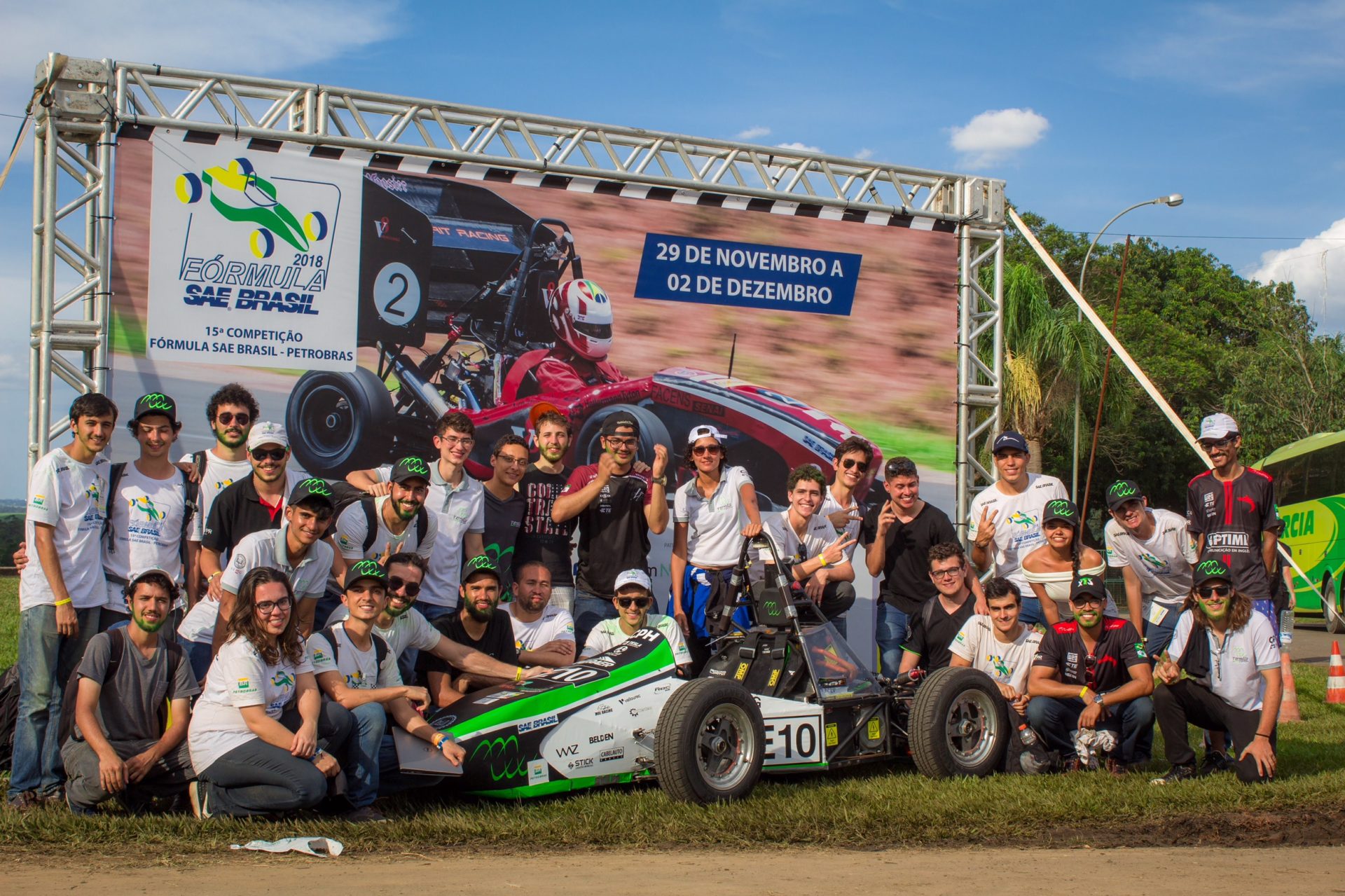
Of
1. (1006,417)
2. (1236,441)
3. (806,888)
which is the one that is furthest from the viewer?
(1006,417)

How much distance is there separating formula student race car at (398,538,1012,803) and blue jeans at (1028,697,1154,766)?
0.83ft

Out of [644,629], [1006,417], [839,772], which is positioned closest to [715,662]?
[644,629]

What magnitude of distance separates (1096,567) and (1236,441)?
111cm

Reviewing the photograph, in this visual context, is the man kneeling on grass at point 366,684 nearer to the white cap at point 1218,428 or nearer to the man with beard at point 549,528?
the man with beard at point 549,528

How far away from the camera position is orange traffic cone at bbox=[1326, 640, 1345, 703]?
1021 centimetres

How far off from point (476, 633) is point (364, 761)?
42.4 inches

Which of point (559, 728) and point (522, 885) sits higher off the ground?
point (559, 728)

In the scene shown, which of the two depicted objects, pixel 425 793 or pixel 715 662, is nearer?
pixel 425 793

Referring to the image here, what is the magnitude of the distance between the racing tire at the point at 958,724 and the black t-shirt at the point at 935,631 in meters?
0.56

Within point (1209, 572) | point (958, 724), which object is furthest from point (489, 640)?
point (1209, 572)

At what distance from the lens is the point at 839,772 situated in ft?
22.5

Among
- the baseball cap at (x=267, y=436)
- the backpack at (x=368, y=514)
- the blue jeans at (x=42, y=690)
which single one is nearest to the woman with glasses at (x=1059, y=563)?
A: the backpack at (x=368, y=514)

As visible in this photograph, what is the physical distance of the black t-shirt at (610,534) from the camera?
729 cm

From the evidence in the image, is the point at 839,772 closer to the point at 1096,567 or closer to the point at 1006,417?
the point at 1096,567
